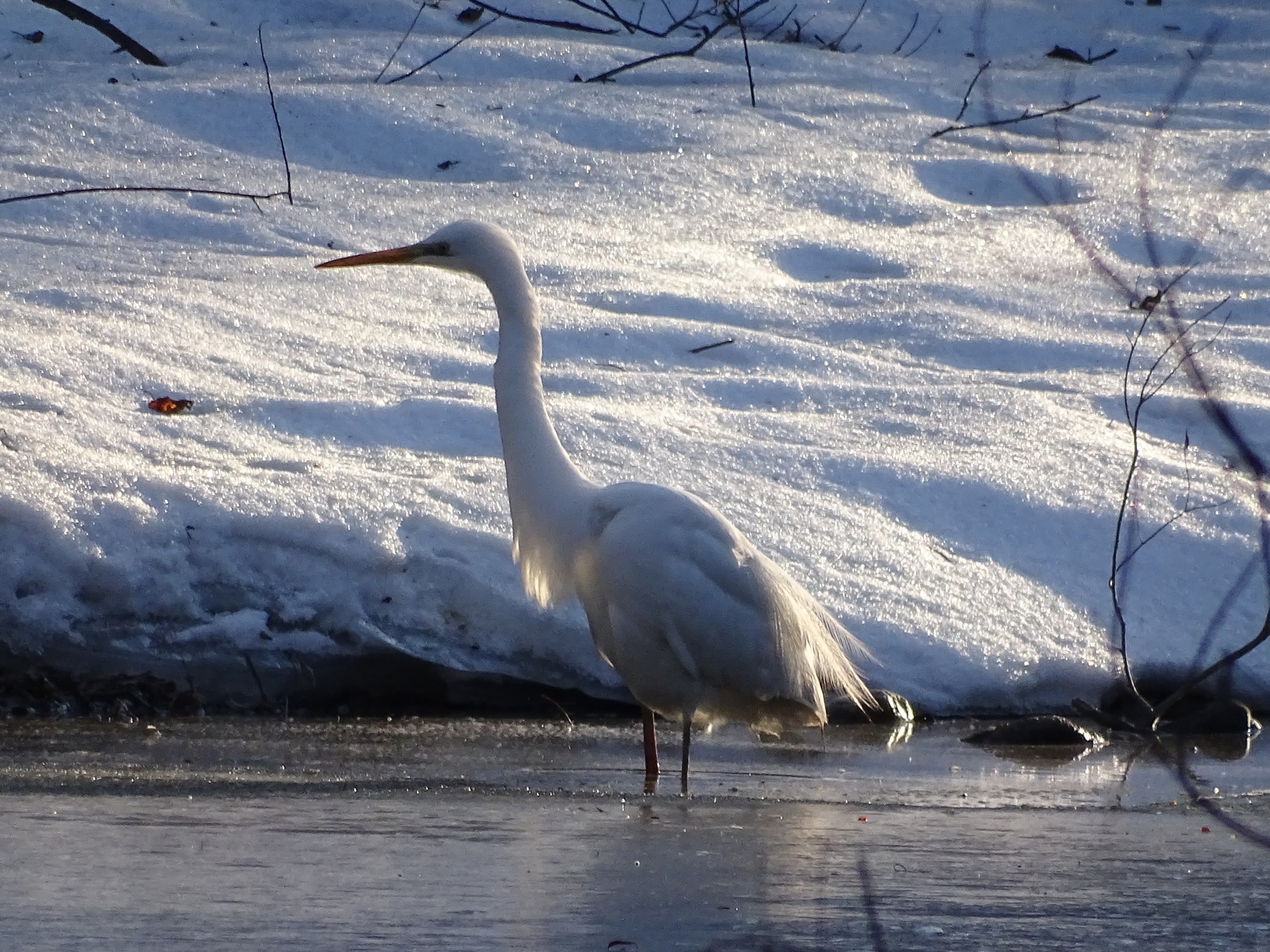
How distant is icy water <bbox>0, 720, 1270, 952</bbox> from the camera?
2518 millimetres

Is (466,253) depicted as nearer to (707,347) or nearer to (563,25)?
(707,347)

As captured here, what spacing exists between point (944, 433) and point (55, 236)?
175 inches

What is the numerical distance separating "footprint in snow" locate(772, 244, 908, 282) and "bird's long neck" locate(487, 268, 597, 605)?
4489 mm

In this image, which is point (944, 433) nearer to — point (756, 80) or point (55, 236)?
point (55, 236)

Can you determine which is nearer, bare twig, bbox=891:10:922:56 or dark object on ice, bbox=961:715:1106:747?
dark object on ice, bbox=961:715:1106:747

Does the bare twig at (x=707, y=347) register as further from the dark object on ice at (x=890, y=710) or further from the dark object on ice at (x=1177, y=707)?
the dark object on ice at (x=1177, y=707)

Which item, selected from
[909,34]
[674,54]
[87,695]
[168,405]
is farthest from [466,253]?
[909,34]

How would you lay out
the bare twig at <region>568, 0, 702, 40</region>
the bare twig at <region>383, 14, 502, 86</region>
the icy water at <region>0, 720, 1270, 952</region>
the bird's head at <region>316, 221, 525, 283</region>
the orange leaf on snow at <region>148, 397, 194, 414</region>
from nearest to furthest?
1. the icy water at <region>0, 720, 1270, 952</region>
2. the bird's head at <region>316, 221, 525, 283</region>
3. the orange leaf on snow at <region>148, 397, 194, 414</region>
4. the bare twig at <region>383, 14, 502, 86</region>
5. the bare twig at <region>568, 0, 702, 40</region>

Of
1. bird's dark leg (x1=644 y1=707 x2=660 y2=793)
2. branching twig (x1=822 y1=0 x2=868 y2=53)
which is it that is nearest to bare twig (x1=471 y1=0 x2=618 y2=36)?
Result: branching twig (x1=822 y1=0 x2=868 y2=53)

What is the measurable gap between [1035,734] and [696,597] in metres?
1.19

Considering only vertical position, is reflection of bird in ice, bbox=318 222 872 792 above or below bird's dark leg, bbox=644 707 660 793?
above

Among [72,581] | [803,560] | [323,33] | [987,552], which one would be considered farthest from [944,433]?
[323,33]

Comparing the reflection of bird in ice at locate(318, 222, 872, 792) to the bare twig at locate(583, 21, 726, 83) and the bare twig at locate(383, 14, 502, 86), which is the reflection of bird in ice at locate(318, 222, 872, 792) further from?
the bare twig at locate(583, 21, 726, 83)

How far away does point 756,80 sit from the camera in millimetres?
11750
